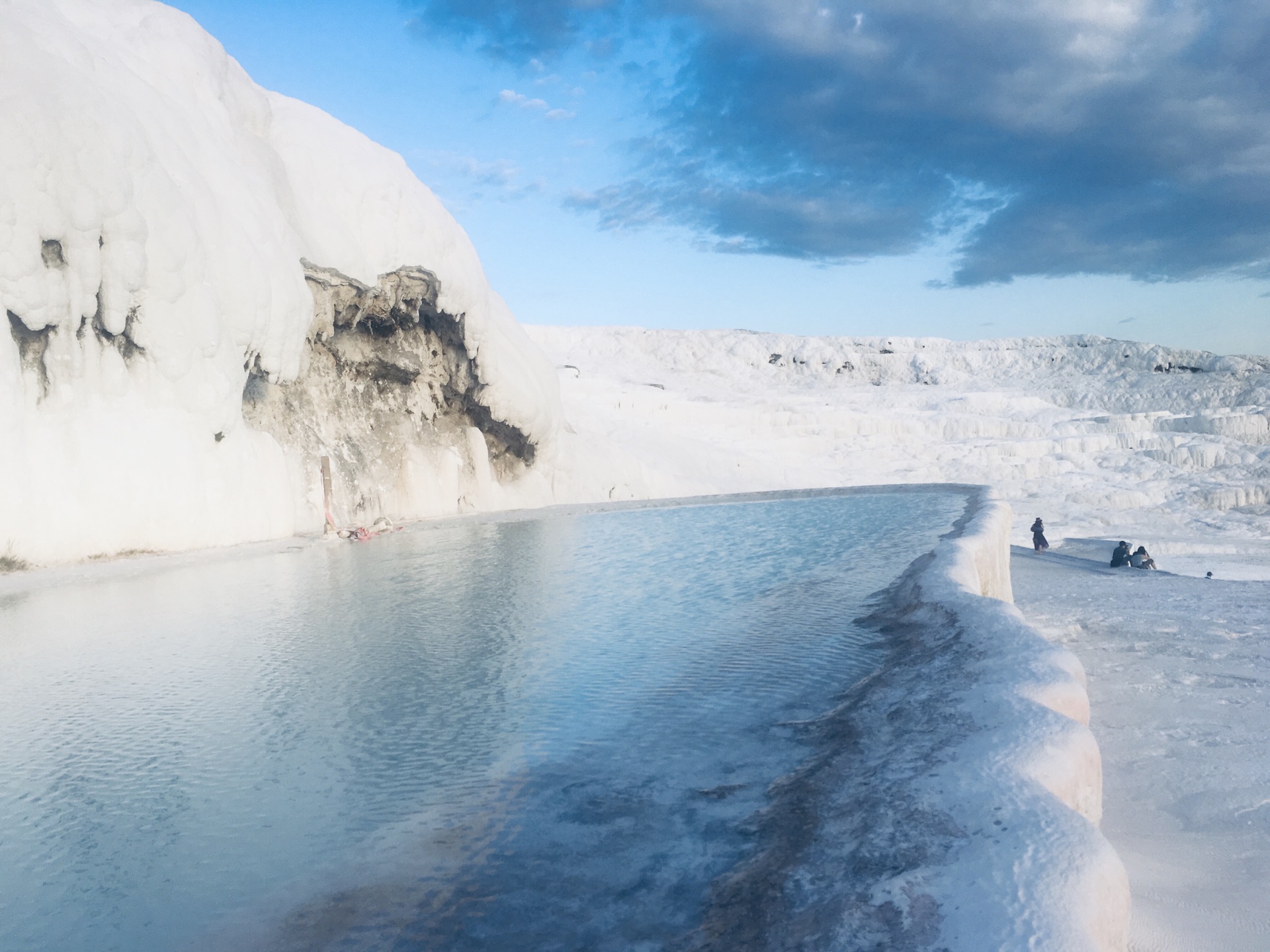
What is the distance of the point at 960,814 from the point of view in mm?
2283

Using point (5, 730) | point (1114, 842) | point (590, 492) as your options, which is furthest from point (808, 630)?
point (590, 492)

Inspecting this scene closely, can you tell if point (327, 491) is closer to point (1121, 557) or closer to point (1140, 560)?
point (1121, 557)

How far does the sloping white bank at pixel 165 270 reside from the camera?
977 cm

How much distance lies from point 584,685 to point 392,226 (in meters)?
13.2

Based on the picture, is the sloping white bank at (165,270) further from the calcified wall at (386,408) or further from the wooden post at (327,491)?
the wooden post at (327,491)

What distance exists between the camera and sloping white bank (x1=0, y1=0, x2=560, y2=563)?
977cm

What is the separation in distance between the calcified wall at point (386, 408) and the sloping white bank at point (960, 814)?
12.4 meters

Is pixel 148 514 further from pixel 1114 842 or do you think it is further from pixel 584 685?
pixel 1114 842

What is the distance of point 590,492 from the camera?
21.3 meters

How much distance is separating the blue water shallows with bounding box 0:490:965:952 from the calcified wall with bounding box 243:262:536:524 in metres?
7.97

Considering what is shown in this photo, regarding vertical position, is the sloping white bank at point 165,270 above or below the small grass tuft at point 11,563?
above

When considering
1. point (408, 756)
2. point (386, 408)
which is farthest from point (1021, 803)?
point (386, 408)

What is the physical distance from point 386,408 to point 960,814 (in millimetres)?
16093

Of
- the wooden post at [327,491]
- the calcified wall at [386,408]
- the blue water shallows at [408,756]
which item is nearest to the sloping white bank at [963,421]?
the calcified wall at [386,408]
